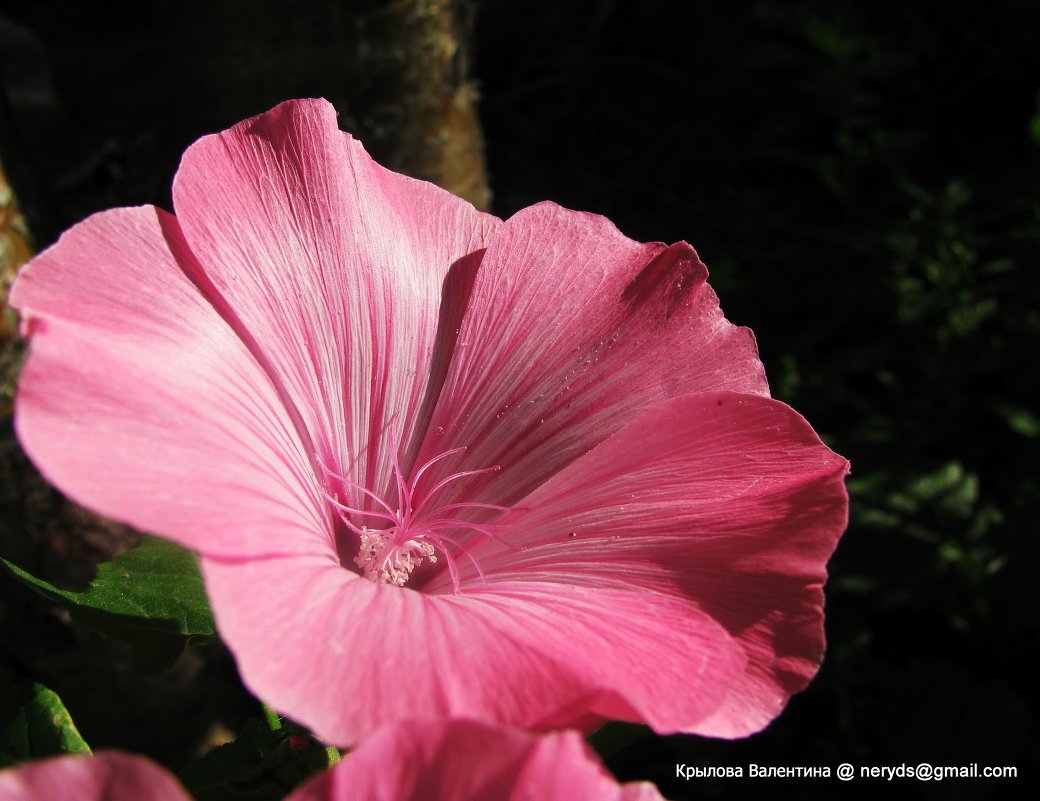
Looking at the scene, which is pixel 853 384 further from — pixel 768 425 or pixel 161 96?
pixel 161 96

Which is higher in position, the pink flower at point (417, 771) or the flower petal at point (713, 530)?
the pink flower at point (417, 771)

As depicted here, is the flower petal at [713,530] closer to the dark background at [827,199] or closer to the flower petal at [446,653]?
the flower petal at [446,653]

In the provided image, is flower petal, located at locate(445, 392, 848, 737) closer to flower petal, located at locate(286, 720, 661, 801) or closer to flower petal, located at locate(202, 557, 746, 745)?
flower petal, located at locate(202, 557, 746, 745)

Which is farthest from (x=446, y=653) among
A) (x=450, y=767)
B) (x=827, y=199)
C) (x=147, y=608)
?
(x=827, y=199)

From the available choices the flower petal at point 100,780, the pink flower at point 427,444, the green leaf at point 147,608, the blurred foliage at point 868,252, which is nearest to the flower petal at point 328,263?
the pink flower at point 427,444

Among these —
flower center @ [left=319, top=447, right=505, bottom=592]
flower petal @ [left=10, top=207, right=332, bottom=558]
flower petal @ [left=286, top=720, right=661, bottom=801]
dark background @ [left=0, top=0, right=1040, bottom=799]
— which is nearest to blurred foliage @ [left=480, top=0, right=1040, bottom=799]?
dark background @ [left=0, top=0, right=1040, bottom=799]

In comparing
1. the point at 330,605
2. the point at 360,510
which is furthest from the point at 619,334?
the point at 330,605

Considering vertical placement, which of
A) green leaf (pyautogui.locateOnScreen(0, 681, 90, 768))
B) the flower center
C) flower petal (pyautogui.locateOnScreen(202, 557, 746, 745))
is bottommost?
A: green leaf (pyautogui.locateOnScreen(0, 681, 90, 768))
